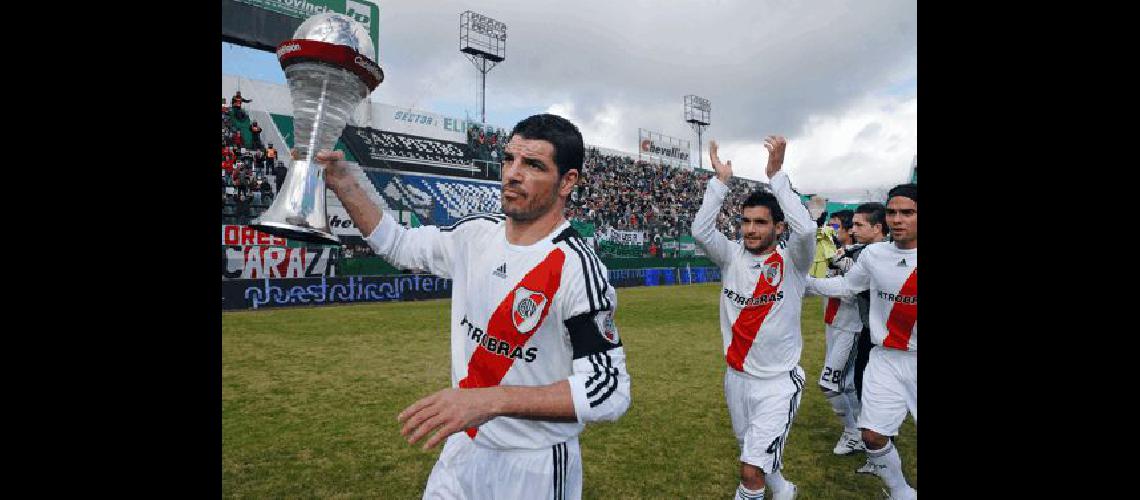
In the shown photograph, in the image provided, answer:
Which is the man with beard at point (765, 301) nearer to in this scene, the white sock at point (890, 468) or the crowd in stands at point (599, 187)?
the white sock at point (890, 468)

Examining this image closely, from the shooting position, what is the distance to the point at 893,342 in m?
5.05

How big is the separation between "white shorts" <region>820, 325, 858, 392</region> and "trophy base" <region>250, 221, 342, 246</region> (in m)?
6.02

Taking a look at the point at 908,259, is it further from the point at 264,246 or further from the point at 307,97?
the point at 264,246

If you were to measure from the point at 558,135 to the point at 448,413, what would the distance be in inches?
52.0

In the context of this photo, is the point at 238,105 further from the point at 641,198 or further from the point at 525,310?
the point at 525,310

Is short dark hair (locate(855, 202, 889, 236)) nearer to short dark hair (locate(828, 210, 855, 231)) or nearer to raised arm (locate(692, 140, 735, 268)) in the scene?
short dark hair (locate(828, 210, 855, 231))

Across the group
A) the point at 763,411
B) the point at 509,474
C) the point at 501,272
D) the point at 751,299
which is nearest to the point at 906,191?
the point at 751,299

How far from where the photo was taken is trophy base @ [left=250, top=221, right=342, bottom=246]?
6.73 ft

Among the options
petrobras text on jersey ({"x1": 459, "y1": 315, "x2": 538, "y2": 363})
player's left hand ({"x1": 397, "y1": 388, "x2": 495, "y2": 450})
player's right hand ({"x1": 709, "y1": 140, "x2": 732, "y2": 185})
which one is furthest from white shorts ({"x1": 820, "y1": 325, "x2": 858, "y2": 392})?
player's left hand ({"x1": 397, "y1": 388, "x2": 495, "y2": 450})

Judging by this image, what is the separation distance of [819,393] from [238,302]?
15.2 metres

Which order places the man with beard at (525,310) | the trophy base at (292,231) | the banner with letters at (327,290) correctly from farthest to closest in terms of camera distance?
1. the banner with letters at (327,290)
2. the man with beard at (525,310)
3. the trophy base at (292,231)

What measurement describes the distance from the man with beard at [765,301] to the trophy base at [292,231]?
3269 millimetres

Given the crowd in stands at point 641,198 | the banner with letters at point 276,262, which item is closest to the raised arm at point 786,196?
the banner with letters at point 276,262

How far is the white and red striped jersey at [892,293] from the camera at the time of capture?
16.4ft
